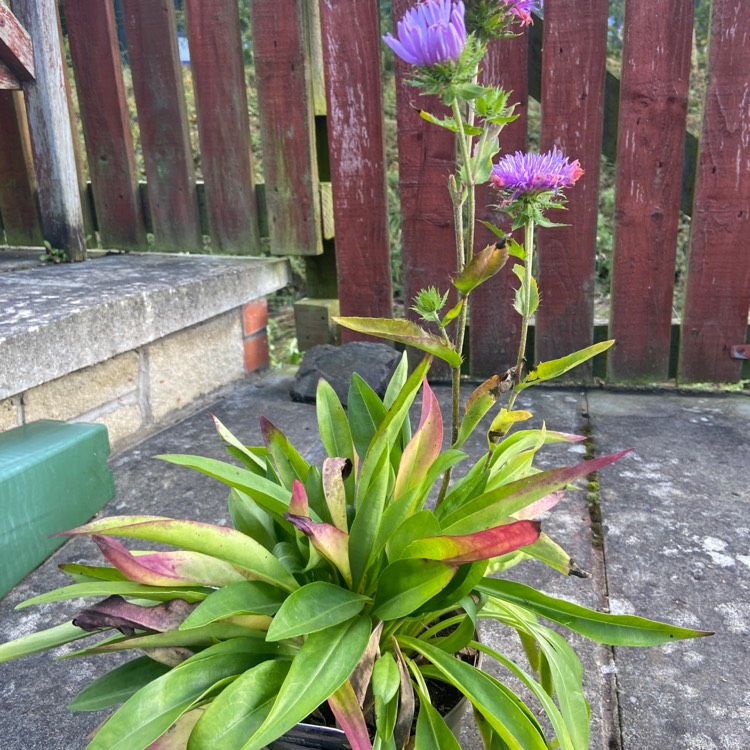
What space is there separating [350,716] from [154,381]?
6.19 feet

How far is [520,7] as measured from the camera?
1.08 meters

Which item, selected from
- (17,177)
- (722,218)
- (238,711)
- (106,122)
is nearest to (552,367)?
(238,711)

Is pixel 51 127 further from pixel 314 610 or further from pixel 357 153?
pixel 314 610

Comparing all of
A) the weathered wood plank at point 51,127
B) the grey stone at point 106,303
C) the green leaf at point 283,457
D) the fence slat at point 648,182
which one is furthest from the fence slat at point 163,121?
the green leaf at point 283,457

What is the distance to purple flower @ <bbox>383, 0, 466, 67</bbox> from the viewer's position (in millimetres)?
945

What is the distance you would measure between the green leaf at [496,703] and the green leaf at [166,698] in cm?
29

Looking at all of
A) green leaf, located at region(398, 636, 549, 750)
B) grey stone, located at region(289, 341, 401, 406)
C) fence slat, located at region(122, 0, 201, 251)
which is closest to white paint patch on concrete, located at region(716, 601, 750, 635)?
green leaf, located at region(398, 636, 549, 750)

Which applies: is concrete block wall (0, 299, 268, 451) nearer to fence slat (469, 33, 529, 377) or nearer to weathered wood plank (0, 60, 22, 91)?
fence slat (469, 33, 529, 377)

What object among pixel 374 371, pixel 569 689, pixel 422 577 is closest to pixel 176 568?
pixel 422 577

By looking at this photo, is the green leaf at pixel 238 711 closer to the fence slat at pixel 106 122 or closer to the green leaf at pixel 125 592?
the green leaf at pixel 125 592

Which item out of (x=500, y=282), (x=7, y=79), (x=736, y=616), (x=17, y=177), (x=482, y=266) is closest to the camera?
(x=482, y=266)

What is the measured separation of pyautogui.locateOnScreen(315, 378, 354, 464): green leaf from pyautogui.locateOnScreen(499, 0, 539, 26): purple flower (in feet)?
2.22

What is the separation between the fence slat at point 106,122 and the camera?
10.3 ft

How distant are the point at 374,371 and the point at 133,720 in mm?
1893
